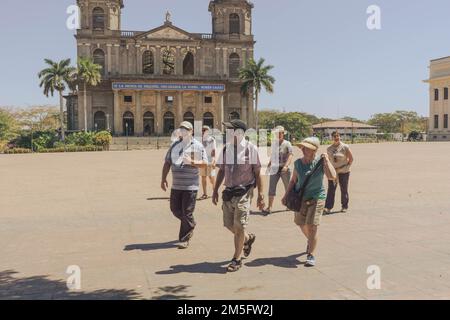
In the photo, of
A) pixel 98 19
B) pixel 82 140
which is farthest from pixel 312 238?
pixel 98 19

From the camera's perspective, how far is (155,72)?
2237 inches

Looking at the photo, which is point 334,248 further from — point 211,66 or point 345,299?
point 211,66

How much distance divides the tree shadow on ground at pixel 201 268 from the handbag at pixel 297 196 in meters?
1.04

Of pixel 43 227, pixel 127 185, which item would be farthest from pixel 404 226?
pixel 127 185

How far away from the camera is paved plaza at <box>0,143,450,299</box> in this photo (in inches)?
184

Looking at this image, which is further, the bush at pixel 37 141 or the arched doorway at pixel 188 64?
the arched doorway at pixel 188 64

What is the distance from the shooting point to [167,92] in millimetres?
56625

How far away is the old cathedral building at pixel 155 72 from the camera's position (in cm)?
5575

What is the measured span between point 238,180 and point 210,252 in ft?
4.01

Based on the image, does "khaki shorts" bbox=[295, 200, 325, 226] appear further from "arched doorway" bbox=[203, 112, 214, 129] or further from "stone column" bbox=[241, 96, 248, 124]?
"stone column" bbox=[241, 96, 248, 124]

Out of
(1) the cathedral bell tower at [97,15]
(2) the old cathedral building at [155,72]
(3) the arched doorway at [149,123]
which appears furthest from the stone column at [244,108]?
(1) the cathedral bell tower at [97,15]

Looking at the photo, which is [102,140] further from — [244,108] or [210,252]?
[210,252]

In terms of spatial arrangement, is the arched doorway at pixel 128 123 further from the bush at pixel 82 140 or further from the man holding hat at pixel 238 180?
A: the man holding hat at pixel 238 180
